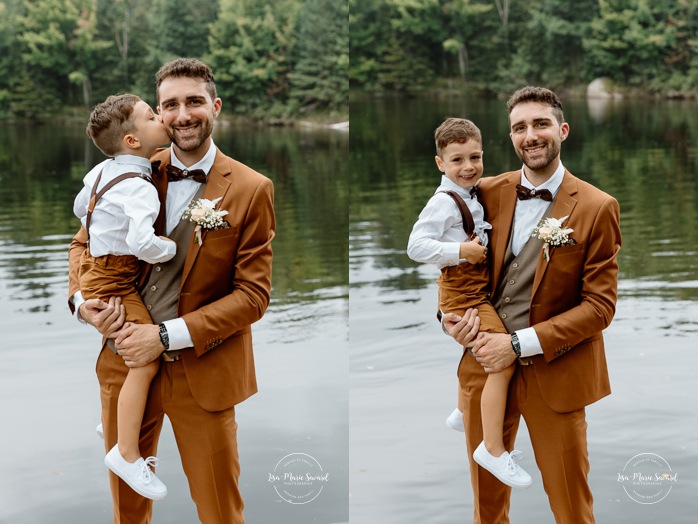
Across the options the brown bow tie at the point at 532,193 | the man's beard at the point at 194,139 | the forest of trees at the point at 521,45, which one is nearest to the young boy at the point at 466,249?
the brown bow tie at the point at 532,193

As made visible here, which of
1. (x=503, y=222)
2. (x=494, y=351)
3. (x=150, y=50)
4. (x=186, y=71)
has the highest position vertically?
(x=150, y=50)

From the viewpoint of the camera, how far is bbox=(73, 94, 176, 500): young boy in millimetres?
3283

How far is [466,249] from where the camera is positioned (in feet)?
11.1

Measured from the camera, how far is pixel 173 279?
133 inches

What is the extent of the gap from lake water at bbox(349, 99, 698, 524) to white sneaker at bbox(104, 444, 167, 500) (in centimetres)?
193

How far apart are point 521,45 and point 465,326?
15619 mm

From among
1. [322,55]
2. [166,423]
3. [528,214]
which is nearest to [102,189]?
[528,214]

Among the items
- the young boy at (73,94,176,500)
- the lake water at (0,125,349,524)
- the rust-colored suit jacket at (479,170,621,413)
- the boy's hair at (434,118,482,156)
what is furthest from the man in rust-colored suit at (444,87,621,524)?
the lake water at (0,125,349,524)

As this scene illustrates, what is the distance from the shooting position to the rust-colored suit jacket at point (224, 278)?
10.8 feet

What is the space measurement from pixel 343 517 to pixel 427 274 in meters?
5.66

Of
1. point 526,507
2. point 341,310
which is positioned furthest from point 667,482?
point 341,310

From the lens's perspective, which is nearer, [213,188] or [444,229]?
[213,188]

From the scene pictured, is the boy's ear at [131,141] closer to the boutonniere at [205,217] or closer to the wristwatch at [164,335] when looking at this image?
the boutonniere at [205,217]

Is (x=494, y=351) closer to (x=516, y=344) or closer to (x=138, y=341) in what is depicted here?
(x=516, y=344)
